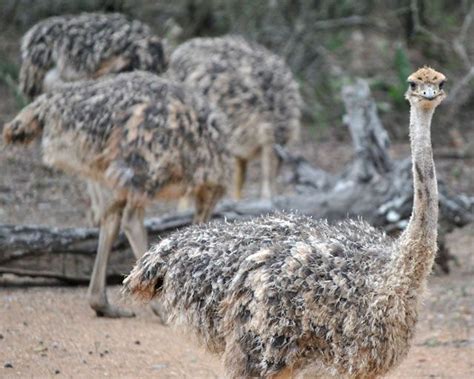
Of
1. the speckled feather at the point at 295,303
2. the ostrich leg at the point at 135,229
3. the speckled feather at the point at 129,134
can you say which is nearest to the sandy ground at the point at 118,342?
the ostrich leg at the point at 135,229

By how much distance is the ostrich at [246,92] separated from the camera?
9.04 metres

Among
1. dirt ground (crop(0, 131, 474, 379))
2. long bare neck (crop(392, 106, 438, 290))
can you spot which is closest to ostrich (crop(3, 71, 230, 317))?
dirt ground (crop(0, 131, 474, 379))

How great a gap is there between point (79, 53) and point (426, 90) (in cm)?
500

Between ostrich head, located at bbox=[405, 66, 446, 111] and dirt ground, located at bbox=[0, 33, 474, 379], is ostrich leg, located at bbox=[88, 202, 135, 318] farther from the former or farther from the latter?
ostrich head, located at bbox=[405, 66, 446, 111]

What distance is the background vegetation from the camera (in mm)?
11758

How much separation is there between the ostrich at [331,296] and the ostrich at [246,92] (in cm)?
464

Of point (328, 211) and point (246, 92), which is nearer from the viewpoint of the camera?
point (328, 211)

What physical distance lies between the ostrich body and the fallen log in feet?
5.42

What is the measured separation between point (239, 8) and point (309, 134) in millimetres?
1475

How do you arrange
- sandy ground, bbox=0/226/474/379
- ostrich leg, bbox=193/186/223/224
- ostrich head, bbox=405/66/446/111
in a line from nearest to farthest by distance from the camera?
ostrich head, bbox=405/66/446/111, sandy ground, bbox=0/226/474/379, ostrich leg, bbox=193/186/223/224

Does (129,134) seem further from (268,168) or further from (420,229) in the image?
(268,168)

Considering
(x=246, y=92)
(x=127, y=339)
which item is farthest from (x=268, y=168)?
(x=127, y=339)

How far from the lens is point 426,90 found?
4117 millimetres

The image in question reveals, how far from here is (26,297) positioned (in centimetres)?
678
